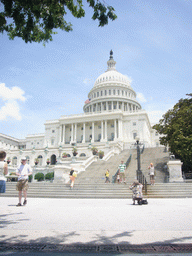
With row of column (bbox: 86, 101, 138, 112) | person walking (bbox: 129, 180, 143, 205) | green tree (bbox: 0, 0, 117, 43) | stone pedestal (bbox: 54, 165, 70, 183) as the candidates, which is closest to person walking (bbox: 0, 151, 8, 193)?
green tree (bbox: 0, 0, 117, 43)

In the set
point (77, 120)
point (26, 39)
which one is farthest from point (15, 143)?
point (26, 39)

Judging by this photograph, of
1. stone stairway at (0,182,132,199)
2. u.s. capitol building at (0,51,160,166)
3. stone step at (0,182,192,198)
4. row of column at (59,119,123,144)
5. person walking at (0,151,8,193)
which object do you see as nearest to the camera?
person walking at (0,151,8,193)

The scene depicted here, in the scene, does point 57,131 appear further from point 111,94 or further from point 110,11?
point 110,11

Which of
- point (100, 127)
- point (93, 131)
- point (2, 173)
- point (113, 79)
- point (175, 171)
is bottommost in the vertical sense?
point (2, 173)

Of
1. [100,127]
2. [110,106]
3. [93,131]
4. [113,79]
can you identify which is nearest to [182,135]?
[93,131]

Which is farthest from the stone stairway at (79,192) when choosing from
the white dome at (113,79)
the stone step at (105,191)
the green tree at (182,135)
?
the white dome at (113,79)

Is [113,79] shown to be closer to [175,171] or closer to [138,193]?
[175,171]

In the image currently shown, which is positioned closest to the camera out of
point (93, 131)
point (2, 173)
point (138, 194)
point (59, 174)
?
point (2, 173)

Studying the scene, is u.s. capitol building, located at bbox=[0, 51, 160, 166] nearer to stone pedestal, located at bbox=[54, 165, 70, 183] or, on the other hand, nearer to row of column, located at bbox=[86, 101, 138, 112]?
row of column, located at bbox=[86, 101, 138, 112]

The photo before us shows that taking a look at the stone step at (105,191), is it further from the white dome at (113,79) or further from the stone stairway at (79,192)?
the white dome at (113,79)

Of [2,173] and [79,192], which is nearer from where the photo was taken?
[2,173]

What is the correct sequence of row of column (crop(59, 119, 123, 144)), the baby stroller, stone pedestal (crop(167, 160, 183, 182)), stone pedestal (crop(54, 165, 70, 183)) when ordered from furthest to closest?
row of column (crop(59, 119, 123, 144)) < stone pedestal (crop(54, 165, 70, 183)) < stone pedestal (crop(167, 160, 183, 182)) < the baby stroller

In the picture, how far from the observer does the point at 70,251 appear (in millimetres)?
3818

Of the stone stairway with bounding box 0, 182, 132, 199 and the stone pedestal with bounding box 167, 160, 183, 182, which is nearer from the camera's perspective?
the stone stairway with bounding box 0, 182, 132, 199
